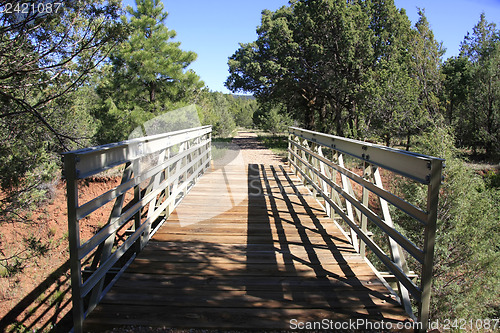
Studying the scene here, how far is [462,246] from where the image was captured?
9109 mm

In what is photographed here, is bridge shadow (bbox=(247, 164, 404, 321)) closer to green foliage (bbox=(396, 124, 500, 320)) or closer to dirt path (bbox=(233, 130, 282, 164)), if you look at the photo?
green foliage (bbox=(396, 124, 500, 320))

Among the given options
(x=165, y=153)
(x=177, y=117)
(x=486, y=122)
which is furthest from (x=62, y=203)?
(x=486, y=122)

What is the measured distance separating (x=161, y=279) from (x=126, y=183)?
831 millimetres

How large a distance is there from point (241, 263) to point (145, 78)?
43.5 feet

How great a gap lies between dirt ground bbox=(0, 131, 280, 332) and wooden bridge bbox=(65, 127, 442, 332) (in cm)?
279

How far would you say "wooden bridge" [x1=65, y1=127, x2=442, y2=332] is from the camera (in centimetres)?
217

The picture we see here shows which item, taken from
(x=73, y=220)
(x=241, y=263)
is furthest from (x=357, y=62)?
(x=73, y=220)

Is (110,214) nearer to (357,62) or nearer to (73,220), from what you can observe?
(73,220)

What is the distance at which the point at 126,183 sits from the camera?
2795 mm

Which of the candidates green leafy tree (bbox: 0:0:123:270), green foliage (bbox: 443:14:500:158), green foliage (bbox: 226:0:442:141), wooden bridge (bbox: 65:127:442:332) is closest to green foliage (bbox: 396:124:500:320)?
wooden bridge (bbox: 65:127:442:332)

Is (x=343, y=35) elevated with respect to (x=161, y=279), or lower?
elevated

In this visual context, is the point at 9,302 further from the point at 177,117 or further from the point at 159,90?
the point at 159,90

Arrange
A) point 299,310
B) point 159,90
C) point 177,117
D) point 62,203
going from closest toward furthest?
point 299,310
point 177,117
point 62,203
point 159,90

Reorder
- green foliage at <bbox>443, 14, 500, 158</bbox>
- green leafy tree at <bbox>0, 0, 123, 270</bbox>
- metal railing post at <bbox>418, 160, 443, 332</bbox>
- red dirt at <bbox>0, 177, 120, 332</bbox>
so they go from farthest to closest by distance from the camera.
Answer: green foliage at <bbox>443, 14, 500, 158</bbox> → red dirt at <bbox>0, 177, 120, 332</bbox> → green leafy tree at <bbox>0, 0, 123, 270</bbox> → metal railing post at <bbox>418, 160, 443, 332</bbox>
